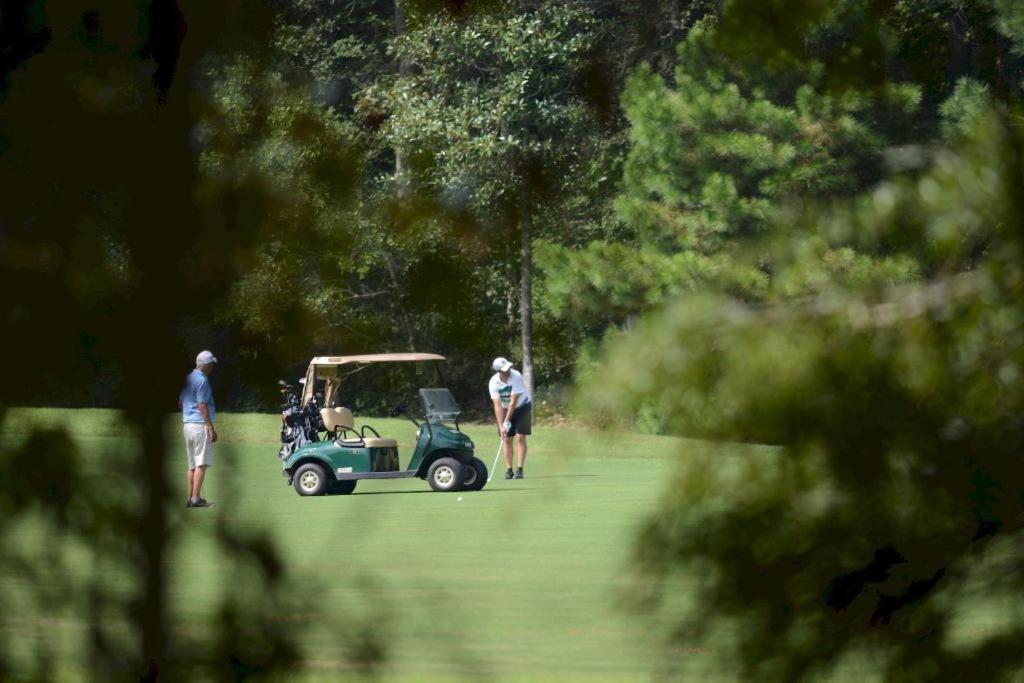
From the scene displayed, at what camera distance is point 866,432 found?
1.19 meters

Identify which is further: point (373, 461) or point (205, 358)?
point (373, 461)

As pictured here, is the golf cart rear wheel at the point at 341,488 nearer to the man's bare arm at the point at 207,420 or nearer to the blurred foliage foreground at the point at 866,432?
the man's bare arm at the point at 207,420

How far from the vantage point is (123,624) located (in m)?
1.40

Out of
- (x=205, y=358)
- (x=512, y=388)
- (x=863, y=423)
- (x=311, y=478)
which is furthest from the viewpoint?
(x=311, y=478)

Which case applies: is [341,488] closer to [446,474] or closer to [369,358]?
[446,474]

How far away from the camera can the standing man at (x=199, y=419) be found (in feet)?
4.66

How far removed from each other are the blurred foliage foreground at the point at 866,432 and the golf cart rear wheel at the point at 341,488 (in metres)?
12.3

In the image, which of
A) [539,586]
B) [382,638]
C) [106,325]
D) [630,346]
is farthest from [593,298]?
[539,586]

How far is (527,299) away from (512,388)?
0.11 metres

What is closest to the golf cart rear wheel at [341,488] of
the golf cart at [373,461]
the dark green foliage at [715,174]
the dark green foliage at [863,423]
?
the golf cart at [373,461]

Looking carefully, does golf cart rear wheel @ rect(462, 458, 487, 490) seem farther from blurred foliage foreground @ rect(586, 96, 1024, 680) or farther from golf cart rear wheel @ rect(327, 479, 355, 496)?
blurred foliage foreground @ rect(586, 96, 1024, 680)

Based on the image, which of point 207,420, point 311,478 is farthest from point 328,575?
point 311,478

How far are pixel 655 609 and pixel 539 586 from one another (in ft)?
20.4

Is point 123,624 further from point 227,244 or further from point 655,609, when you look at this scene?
point 655,609
